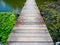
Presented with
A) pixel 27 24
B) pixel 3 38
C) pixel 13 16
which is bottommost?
pixel 3 38

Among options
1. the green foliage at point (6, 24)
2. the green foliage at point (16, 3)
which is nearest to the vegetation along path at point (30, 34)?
the green foliage at point (6, 24)

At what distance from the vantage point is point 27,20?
5305 mm

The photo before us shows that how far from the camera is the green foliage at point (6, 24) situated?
677 cm

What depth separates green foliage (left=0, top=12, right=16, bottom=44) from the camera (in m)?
6.77

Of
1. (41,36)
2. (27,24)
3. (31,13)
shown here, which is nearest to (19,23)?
(27,24)

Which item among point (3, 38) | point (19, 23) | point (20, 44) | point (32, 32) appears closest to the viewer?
point (20, 44)

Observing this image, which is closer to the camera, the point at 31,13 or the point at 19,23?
the point at 19,23

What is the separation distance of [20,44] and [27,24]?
138cm

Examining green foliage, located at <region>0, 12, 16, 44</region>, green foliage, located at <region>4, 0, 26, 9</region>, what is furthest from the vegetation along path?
green foliage, located at <region>4, 0, 26, 9</region>

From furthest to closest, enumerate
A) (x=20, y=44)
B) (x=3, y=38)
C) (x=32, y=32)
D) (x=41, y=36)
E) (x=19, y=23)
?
(x=3, y=38), (x=19, y=23), (x=32, y=32), (x=41, y=36), (x=20, y=44)

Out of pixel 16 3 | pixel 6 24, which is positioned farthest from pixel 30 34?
pixel 16 3

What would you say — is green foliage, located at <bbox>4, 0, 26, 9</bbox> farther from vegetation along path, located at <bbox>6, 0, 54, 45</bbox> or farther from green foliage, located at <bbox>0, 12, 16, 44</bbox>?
vegetation along path, located at <bbox>6, 0, 54, 45</bbox>

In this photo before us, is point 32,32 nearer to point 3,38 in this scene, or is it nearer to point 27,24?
point 27,24

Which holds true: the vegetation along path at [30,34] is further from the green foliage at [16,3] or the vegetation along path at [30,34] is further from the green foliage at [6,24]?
the green foliage at [16,3]
